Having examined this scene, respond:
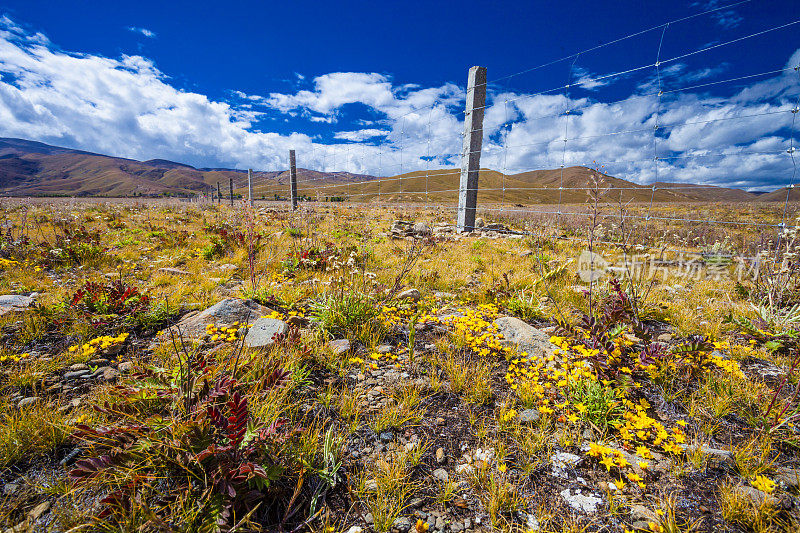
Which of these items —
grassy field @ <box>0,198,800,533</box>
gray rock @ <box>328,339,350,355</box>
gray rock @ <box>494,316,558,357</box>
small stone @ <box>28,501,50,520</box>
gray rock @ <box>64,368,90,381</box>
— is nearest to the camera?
small stone @ <box>28,501,50,520</box>

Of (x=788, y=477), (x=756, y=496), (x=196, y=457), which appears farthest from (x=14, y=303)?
(x=788, y=477)

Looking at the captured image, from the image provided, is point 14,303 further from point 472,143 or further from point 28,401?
point 472,143

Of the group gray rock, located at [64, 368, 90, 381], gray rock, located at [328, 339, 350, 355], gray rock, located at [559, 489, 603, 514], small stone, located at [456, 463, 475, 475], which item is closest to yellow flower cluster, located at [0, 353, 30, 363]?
gray rock, located at [64, 368, 90, 381]

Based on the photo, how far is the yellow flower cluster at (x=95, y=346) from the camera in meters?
2.51

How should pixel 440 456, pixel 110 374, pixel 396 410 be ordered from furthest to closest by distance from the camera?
pixel 110 374
pixel 396 410
pixel 440 456

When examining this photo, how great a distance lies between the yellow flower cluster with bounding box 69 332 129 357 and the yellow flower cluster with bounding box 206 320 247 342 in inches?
25.2

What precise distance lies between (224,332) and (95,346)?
3.25 feet

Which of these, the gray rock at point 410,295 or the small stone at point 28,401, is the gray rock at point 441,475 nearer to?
the gray rock at point 410,295

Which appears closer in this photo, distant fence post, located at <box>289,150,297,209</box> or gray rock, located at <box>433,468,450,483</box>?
gray rock, located at <box>433,468,450,483</box>

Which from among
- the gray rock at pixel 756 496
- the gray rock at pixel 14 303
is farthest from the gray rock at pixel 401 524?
the gray rock at pixel 14 303

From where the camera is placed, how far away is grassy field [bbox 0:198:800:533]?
150 centimetres

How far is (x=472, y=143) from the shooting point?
8.83m

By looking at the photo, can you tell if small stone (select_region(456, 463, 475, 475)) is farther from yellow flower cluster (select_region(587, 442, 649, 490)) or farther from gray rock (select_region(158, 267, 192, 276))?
gray rock (select_region(158, 267, 192, 276))

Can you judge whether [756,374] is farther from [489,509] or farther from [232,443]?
[232,443]
